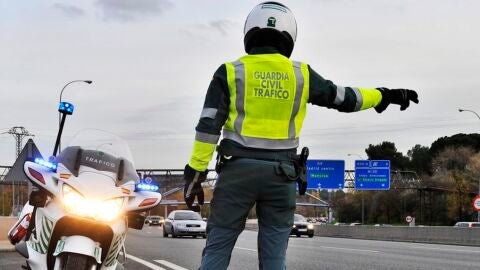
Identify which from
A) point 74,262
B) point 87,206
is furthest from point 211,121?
point 74,262

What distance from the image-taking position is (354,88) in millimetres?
4363

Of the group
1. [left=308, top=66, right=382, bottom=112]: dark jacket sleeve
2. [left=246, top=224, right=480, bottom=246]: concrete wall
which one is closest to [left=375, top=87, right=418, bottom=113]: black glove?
[left=308, top=66, right=382, bottom=112]: dark jacket sleeve

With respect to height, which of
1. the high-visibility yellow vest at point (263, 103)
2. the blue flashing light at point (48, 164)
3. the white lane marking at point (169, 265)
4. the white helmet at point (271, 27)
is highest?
the white helmet at point (271, 27)

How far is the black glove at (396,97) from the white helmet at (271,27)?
0.73 meters

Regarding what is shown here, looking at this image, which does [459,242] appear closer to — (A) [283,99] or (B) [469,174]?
(A) [283,99]

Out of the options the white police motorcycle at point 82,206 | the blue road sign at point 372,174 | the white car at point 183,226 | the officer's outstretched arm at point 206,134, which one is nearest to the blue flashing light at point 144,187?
the white police motorcycle at point 82,206

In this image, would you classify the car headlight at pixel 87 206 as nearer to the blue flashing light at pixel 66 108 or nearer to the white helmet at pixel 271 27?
the white helmet at pixel 271 27

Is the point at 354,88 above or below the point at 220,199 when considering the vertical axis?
above

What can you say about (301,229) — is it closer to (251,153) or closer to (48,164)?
(48,164)

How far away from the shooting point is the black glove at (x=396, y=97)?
14.7ft

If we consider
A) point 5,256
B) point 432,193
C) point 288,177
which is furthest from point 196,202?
point 432,193

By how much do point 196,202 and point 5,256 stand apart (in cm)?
898

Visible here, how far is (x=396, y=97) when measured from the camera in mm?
4523

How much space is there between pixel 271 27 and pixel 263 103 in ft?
1.70
